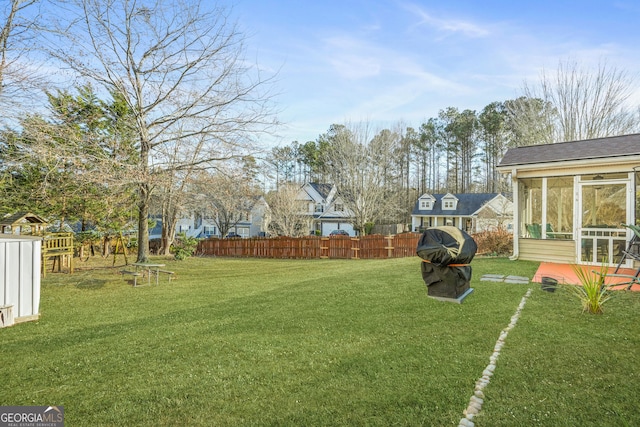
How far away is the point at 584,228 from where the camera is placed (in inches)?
371

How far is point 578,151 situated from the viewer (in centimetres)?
992

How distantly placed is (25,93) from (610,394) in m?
11.5

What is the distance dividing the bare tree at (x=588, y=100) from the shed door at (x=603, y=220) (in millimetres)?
12082

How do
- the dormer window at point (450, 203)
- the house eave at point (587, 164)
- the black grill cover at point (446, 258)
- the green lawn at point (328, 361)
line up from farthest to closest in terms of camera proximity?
1. the dormer window at point (450, 203)
2. the house eave at point (587, 164)
3. the black grill cover at point (446, 258)
4. the green lawn at point (328, 361)

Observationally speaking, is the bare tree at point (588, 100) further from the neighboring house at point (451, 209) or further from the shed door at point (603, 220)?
the neighboring house at point (451, 209)

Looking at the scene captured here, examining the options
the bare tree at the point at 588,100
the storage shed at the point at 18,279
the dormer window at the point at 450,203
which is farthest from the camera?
the dormer window at the point at 450,203

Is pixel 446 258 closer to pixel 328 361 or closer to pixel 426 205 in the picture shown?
pixel 328 361

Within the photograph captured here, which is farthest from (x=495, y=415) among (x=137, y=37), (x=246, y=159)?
(x=137, y=37)

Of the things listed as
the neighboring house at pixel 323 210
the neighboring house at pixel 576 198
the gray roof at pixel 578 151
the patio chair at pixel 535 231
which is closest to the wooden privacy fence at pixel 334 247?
the patio chair at pixel 535 231

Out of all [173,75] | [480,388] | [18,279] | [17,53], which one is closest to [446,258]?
[480,388]

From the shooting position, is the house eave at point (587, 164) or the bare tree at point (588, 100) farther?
the bare tree at point (588, 100)

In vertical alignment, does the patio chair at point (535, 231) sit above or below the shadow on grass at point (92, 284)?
above

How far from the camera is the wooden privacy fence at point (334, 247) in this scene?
1725 centimetres

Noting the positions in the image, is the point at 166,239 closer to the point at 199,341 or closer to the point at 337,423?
the point at 199,341
